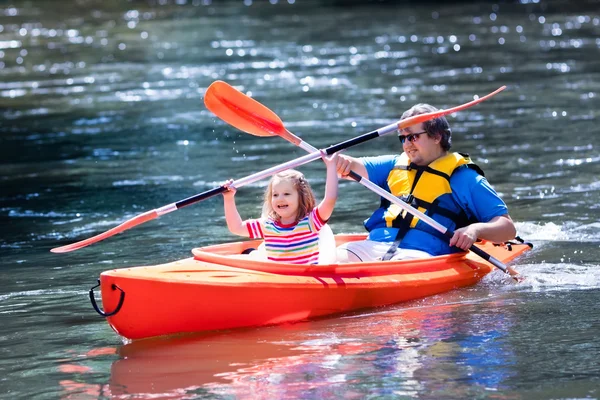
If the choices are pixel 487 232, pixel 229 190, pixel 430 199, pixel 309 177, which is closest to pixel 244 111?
pixel 229 190

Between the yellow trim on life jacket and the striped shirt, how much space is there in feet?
2.04

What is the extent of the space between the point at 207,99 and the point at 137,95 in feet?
31.4

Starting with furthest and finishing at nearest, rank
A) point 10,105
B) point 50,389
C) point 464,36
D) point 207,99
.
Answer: point 464,36
point 10,105
point 207,99
point 50,389

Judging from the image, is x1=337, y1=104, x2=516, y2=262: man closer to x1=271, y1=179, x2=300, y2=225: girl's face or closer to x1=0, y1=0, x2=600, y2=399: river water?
x1=0, y1=0, x2=600, y2=399: river water

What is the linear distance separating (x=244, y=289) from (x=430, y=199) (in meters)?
1.28

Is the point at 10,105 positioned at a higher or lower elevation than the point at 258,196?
higher

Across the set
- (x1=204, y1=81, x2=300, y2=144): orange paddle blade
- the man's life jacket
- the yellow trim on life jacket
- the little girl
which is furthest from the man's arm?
(x1=204, y1=81, x2=300, y2=144): orange paddle blade

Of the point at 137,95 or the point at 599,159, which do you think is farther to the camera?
the point at 137,95

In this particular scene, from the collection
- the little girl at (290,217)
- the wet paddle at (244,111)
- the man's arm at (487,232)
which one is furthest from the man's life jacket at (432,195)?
the little girl at (290,217)

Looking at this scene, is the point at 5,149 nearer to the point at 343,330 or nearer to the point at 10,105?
the point at 10,105

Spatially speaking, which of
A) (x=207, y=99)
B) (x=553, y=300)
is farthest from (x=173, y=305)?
A: (x=553, y=300)

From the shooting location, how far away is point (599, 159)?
9680mm

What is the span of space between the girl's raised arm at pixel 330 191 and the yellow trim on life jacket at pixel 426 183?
0.68 metres

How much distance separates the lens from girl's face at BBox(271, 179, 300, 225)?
18.3ft
